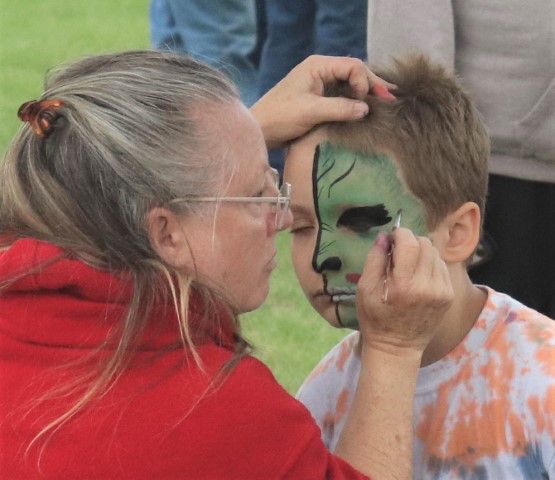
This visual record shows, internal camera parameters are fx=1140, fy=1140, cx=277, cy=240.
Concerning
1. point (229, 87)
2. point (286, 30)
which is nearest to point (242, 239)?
point (229, 87)

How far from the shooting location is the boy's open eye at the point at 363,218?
223 centimetres

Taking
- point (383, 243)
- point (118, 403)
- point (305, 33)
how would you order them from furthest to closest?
point (305, 33) → point (383, 243) → point (118, 403)

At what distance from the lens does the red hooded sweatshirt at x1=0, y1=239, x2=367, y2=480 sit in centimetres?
167

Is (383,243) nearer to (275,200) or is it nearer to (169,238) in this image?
(275,200)

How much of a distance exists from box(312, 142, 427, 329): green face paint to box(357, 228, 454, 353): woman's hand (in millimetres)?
204

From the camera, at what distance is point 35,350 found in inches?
68.1

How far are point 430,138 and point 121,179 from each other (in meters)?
0.74

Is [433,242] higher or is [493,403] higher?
[433,242]

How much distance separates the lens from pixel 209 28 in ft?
15.9

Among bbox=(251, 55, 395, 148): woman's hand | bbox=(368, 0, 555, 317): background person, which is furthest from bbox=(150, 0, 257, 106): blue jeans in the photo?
bbox=(251, 55, 395, 148): woman's hand

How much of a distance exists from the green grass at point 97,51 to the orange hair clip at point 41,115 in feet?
7.55

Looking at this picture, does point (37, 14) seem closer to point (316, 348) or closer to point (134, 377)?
point (316, 348)

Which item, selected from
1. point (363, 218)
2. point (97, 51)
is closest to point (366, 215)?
point (363, 218)

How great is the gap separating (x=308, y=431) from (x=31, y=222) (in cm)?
55
